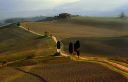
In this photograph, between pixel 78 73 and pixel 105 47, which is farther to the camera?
pixel 105 47

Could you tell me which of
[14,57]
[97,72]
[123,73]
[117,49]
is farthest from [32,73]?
[117,49]

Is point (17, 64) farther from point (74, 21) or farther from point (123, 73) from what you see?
point (74, 21)

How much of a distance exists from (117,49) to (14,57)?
2159 centimetres

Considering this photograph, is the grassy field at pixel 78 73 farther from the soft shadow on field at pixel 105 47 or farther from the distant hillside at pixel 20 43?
the soft shadow on field at pixel 105 47

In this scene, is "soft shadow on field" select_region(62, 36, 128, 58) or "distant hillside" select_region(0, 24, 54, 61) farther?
"distant hillside" select_region(0, 24, 54, 61)

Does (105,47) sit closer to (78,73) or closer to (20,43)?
(20,43)

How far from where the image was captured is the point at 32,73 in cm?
2841

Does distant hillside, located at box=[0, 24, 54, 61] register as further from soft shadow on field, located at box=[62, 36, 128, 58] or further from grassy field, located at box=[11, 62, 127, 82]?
grassy field, located at box=[11, 62, 127, 82]

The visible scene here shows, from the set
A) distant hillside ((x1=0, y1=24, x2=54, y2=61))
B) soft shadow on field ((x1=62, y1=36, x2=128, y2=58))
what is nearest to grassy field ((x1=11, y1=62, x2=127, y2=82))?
distant hillside ((x1=0, y1=24, x2=54, y2=61))

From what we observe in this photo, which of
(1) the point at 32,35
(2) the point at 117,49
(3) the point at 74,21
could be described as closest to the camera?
(2) the point at 117,49

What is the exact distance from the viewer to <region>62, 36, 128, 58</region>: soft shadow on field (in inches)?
2488

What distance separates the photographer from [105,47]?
68.9 meters

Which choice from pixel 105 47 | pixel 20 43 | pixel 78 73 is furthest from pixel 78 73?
pixel 20 43

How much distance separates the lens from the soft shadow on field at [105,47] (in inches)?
2488
